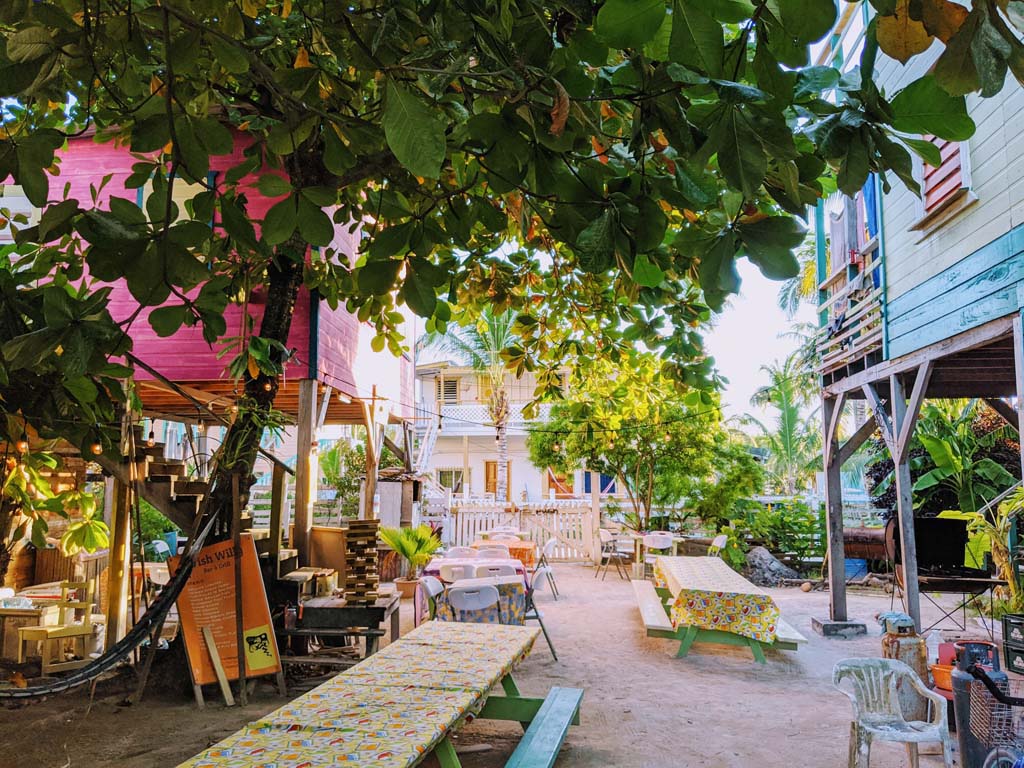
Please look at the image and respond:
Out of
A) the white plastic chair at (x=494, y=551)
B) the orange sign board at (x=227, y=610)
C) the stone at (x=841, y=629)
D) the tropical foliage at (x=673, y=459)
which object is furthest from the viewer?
the tropical foliage at (x=673, y=459)

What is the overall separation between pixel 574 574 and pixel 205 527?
9.54 meters

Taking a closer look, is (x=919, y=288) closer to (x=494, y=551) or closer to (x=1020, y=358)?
(x=1020, y=358)

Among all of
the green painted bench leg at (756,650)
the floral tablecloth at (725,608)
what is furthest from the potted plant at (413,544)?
the green painted bench leg at (756,650)

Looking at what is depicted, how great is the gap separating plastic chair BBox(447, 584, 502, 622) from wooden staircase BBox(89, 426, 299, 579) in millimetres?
1784

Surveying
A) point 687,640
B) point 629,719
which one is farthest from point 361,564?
point 687,640

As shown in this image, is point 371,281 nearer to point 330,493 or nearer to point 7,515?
point 7,515

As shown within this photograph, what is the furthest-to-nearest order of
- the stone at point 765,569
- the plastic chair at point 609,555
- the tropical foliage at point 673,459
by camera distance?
the tropical foliage at point 673,459, the plastic chair at point 609,555, the stone at point 765,569

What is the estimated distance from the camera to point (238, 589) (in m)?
6.38

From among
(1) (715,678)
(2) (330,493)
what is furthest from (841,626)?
(2) (330,493)

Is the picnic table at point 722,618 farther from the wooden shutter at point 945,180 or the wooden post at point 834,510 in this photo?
the wooden shutter at point 945,180

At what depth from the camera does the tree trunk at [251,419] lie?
643 centimetres

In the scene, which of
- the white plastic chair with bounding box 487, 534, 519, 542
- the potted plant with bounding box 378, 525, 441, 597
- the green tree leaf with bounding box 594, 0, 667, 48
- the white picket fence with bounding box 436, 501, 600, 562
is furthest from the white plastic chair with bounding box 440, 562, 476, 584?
the white picket fence with bounding box 436, 501, 600, 562

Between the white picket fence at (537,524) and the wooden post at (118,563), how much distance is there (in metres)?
9.10

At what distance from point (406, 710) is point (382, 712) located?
111mm
